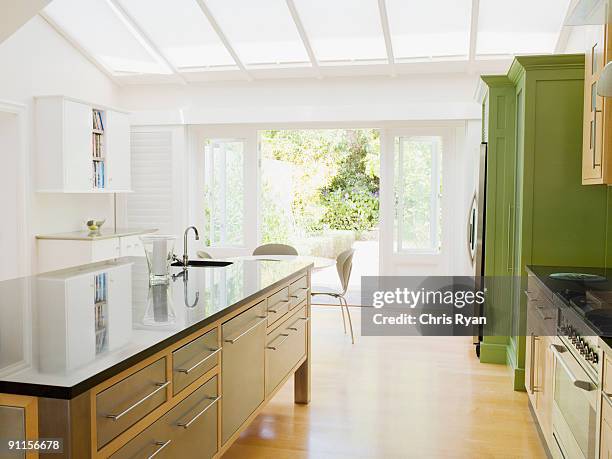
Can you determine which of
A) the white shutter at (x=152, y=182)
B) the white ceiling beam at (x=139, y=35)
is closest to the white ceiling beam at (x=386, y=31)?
the white ceiling beam at (x=139, y=35)

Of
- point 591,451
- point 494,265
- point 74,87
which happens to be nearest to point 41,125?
point 74,87

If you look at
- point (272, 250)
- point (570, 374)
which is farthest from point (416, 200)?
point (570, 374)

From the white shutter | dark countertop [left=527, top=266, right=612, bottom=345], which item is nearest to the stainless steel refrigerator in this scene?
dark countertop [left=527, top=266, right=612, bottom=345]

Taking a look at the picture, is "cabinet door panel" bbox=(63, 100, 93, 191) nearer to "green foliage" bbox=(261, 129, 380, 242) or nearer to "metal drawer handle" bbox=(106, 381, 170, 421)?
"metal drawer handle" bbox=(106, 381, 170, 421)

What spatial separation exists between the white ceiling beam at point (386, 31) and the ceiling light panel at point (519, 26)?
0.80m

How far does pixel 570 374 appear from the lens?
2467mm

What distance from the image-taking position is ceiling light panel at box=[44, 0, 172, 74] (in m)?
5.86

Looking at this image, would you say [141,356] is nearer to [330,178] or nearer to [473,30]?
[473,30]

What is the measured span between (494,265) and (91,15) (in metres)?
4.41

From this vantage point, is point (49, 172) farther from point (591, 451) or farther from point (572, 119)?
point (591, 451)

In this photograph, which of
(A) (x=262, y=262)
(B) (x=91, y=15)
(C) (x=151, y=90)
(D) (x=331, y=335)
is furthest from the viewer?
(C) (x=151, y=90)

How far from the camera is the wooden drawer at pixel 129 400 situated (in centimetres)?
154

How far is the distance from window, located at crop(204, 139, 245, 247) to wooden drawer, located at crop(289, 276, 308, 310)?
135 inches

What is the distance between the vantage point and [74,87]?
6367 mm
